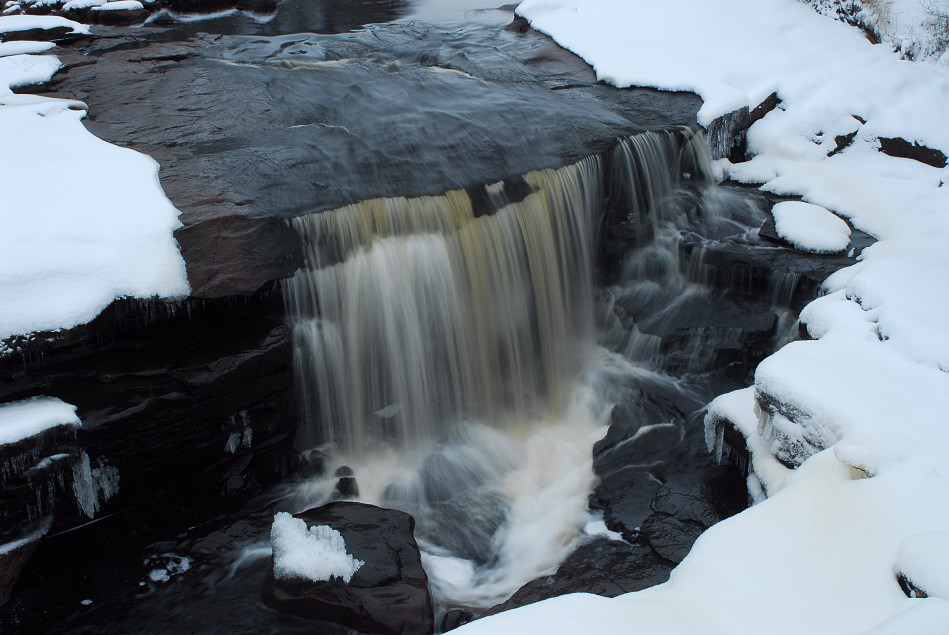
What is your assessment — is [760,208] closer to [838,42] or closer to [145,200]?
[838,42]

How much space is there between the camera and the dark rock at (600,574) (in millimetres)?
4711

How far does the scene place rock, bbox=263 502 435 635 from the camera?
4465 millimetres

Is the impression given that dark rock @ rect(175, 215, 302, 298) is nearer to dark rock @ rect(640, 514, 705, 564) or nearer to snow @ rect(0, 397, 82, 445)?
snow @ rect(0, 397, 82, 445)

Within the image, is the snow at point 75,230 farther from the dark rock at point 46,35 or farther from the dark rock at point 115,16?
the dark rock at point 115,16

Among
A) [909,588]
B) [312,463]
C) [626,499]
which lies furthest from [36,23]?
[909,588]

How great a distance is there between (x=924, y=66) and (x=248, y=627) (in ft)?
32.7

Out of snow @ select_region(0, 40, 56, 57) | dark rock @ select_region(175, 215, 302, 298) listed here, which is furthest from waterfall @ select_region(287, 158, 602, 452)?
snow @ select_region(0, 40, 56, 57)

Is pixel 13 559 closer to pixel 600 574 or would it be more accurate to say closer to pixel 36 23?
pixel 600 574

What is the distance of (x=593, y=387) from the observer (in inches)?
264

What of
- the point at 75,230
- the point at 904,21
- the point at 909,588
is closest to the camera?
the point at 909,588

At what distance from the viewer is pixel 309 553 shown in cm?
464

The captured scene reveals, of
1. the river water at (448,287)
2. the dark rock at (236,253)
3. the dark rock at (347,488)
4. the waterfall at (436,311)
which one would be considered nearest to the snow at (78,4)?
the river water at (448,287)

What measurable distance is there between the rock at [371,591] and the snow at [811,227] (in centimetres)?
455

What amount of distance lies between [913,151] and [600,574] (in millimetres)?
6103
